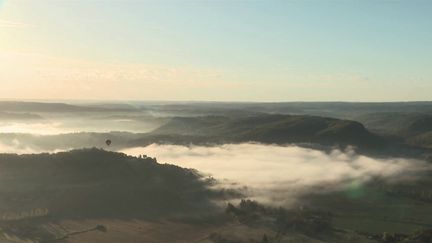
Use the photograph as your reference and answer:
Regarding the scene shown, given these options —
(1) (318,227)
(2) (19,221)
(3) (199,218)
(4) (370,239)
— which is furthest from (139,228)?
(4) (370,239)

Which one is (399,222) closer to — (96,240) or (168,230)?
(168,230)

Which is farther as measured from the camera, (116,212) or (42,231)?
(116,212)

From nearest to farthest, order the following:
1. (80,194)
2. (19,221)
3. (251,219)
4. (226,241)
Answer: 1. (226,241)
2. (19,221)
3. (251,219)
4. (80,194)

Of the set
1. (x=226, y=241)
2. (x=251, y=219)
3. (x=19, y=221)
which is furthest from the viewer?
(x=251, y=219)

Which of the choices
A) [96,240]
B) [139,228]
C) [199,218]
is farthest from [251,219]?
[96,240]

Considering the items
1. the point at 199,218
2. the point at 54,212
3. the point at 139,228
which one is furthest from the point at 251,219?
the point at 54,212

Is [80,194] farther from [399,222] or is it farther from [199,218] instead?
[399,222]

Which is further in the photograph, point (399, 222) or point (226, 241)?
point (399, 222)
